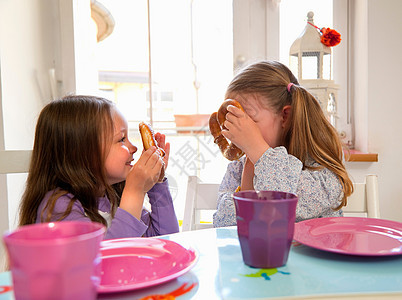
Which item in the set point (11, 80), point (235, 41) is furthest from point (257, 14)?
point (11, 80)

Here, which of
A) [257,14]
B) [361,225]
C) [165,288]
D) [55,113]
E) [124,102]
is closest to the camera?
[165,288]

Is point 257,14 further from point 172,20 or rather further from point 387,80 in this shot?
point 387,80

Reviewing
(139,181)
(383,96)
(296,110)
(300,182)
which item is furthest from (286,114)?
(383,96)

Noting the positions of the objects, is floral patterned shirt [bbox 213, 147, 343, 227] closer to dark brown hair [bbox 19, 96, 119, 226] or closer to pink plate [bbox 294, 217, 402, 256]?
pink plate [bbox 294, 217, 402, 256]

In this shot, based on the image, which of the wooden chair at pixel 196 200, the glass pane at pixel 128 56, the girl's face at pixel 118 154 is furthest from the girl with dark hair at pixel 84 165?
the glass pane at pixel 128 56

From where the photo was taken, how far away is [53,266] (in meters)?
0.29

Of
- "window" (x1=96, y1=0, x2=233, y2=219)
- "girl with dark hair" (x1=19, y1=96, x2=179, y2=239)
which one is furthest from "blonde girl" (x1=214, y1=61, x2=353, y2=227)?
"window" (x1=96, y1=0, x2=233, y2=219)

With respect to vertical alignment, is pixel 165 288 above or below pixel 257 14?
below

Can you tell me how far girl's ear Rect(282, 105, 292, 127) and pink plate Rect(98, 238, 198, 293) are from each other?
730 millimetres

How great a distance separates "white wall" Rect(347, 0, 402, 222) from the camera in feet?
6.29

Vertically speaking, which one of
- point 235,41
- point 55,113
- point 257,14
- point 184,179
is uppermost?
point 257,14

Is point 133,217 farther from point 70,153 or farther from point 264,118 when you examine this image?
point 264,118

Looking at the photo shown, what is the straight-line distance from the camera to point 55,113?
1034 millimetres

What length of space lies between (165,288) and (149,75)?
2.02m
